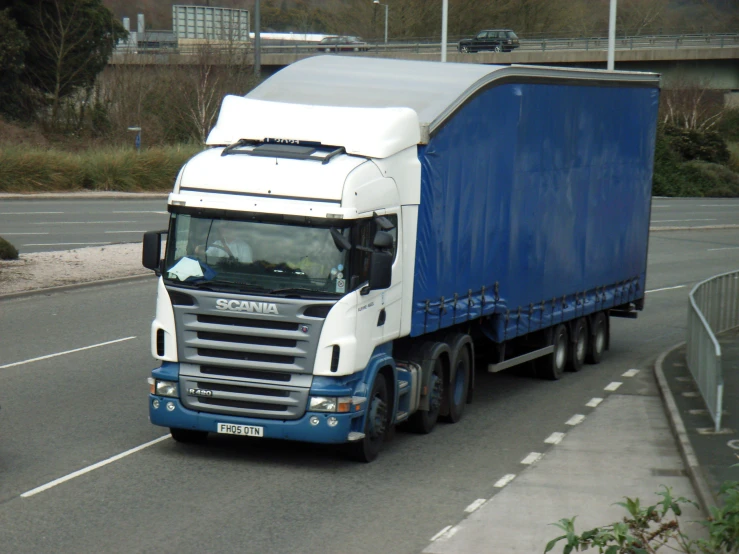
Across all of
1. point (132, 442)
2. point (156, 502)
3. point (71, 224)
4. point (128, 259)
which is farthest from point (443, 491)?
point (71, 224)

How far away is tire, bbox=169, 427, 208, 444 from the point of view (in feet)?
37.7

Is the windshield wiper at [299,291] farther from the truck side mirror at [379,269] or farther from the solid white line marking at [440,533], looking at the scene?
the solid white line marking at [440,533]

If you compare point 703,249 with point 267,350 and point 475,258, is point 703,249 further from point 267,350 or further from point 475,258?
point 267,350

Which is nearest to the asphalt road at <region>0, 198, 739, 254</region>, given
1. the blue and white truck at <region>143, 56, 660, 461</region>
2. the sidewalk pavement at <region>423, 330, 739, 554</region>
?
the blue and white truck at <region>143, 56, 660, 461</region>

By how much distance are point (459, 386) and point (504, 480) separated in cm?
267

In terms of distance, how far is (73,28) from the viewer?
182 feet

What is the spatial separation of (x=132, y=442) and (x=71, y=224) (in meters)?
22.4

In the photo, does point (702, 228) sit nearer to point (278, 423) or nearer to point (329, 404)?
point (329, 404)

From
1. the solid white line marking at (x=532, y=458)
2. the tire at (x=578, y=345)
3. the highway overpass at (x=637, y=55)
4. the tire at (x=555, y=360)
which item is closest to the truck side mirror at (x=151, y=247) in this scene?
the solid white line marking at (x=532, y=458)

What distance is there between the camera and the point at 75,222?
33594 mm

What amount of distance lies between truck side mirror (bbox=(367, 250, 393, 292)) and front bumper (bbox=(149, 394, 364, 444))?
1.19 meters

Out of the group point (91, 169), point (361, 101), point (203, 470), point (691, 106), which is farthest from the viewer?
point (691, 106)

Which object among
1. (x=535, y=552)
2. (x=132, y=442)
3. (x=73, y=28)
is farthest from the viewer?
(x=73, y=28)

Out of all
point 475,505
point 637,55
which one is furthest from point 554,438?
point 637,55
